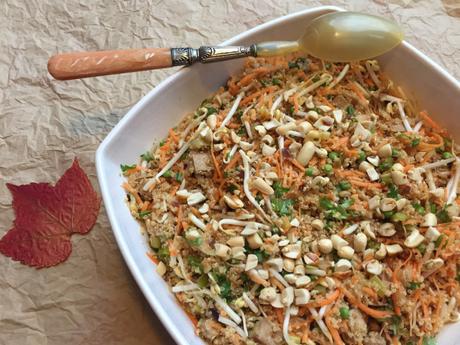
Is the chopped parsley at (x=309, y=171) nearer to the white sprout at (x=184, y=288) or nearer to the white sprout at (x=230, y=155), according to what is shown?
the white sprout at (x=230, y=155)

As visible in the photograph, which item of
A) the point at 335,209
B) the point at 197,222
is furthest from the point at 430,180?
the point at 197,222

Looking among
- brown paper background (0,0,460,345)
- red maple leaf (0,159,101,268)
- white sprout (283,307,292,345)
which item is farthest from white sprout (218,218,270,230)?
red maple leaf (0,159,101,268)

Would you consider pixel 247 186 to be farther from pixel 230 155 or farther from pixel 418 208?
pixel 418 208

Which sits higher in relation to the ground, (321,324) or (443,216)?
(443,216)

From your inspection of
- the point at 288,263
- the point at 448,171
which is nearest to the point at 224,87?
the point at 288,263

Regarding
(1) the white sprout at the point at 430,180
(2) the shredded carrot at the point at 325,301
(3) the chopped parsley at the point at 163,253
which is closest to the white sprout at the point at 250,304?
(2) the shredded carrot at the point at 325,301

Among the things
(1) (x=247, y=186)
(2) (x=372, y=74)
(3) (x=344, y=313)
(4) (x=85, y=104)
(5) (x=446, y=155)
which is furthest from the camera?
(4) (x=85, y=104)

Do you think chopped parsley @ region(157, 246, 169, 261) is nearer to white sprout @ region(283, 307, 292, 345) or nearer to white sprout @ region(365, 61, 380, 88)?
white sprout @ region(283, 307, 292, 345)
